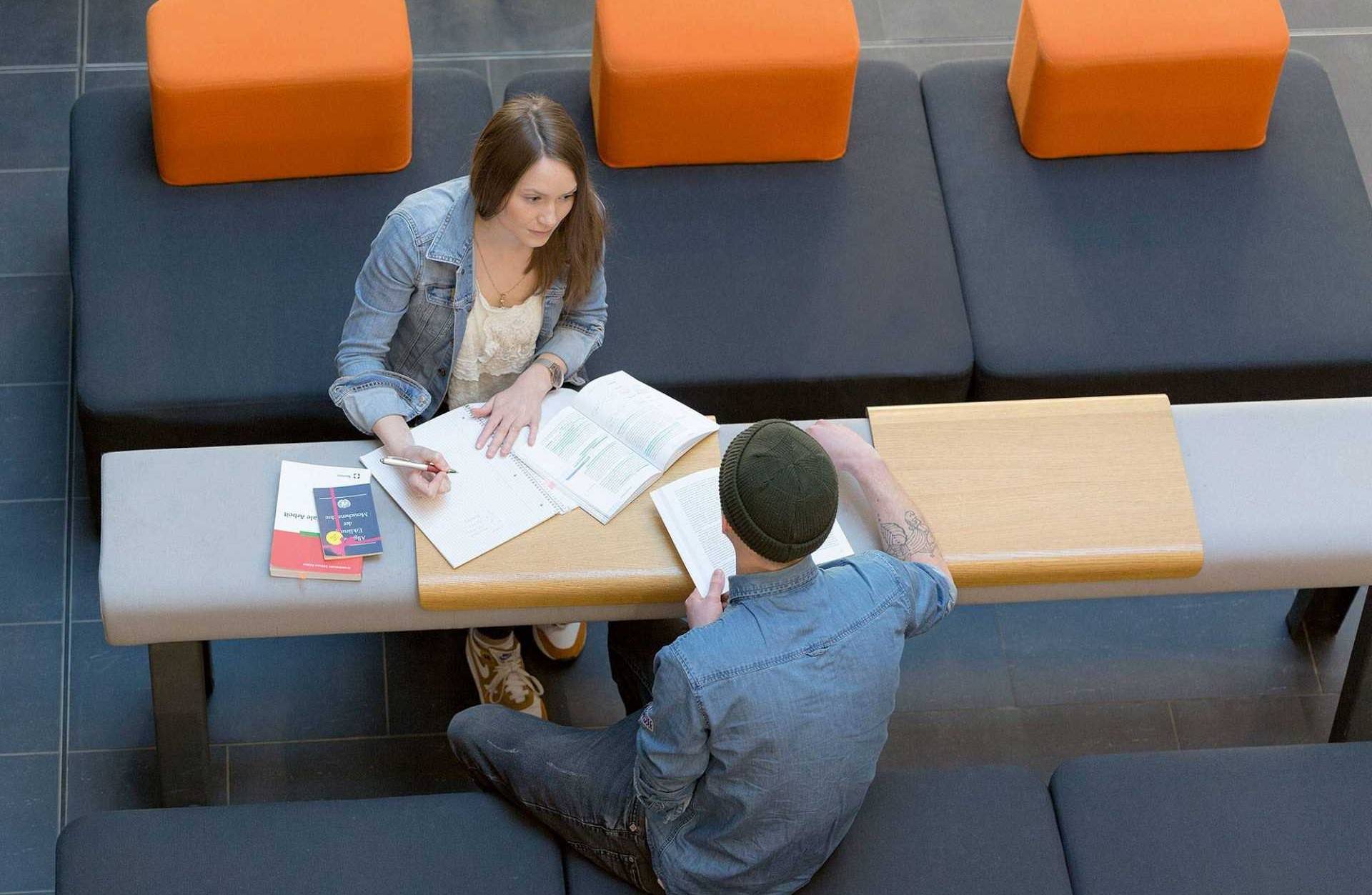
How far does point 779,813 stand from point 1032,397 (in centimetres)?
155

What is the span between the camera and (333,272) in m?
3.66

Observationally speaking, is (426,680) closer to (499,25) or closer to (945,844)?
(945,844)

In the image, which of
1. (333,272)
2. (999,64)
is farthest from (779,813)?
(999,64)

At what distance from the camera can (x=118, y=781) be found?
3367 millimetres

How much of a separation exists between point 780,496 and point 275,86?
1905mm

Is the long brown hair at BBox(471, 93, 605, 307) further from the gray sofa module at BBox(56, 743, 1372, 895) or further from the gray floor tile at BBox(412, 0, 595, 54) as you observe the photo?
the gray floor tile at BBox(412, 0, 595, 54)

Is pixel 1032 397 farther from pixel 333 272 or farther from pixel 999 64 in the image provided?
pixel 333 272

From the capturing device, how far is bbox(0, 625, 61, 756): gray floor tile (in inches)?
134

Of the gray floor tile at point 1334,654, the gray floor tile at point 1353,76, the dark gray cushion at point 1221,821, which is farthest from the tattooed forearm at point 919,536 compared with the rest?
the gray floor tile at point 1353,76

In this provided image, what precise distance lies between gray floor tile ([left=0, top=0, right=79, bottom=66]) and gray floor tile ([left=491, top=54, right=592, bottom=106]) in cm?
124

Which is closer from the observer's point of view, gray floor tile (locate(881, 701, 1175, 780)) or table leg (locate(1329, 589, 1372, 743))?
table leg (locate(1329, 589, 1372, 743))

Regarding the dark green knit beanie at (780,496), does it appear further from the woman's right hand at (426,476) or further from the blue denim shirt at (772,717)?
the woman's right hand at (426,476)

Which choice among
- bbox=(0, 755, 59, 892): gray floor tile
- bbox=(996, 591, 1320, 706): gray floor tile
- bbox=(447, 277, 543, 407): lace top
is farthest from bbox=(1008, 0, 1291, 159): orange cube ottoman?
bbox=(0, 755, 59, 892): gray floor tile

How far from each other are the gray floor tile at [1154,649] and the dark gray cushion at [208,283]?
1.70 meters
